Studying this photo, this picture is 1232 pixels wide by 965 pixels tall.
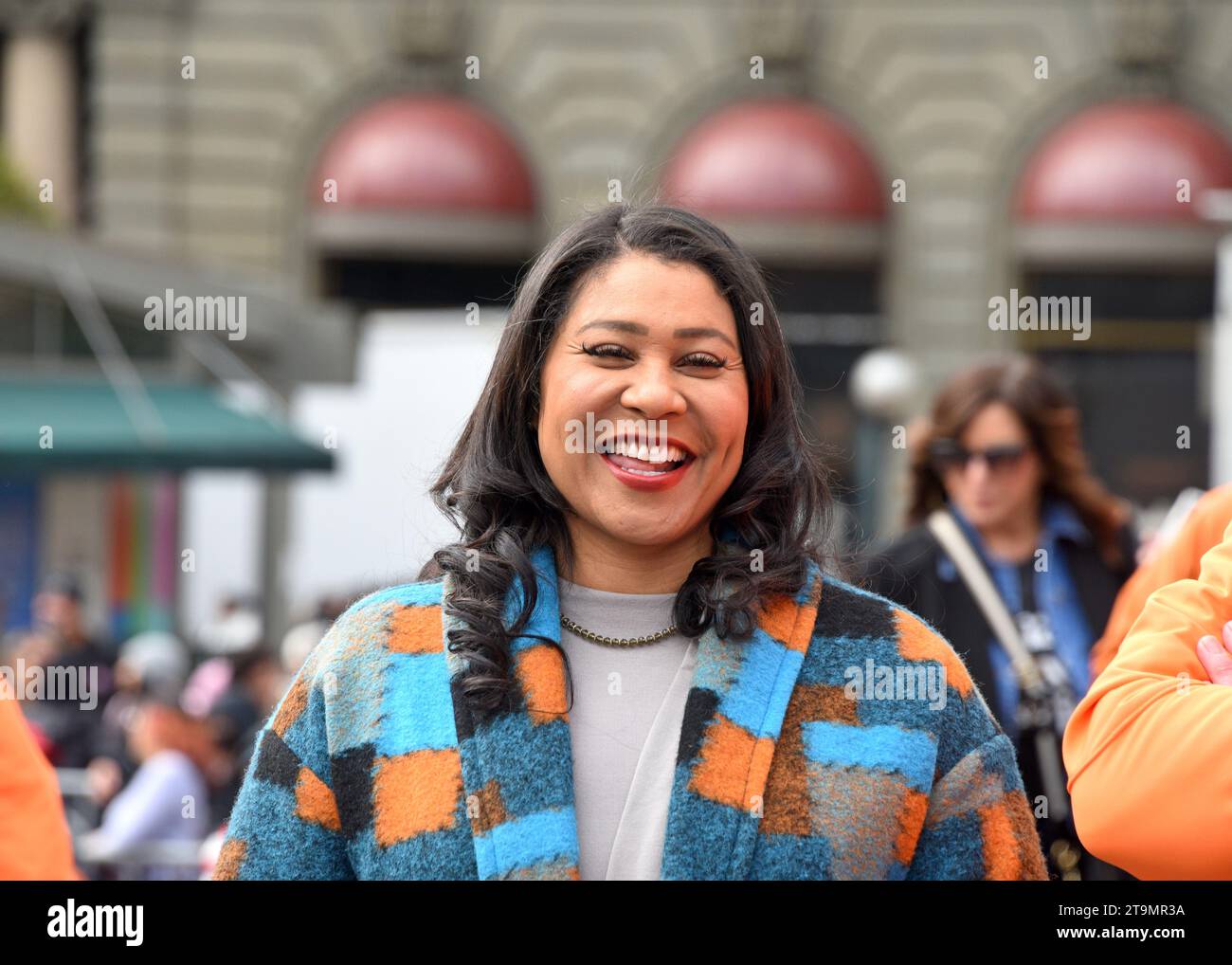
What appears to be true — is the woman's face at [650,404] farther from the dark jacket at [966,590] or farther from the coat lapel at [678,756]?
the dark jacket at [966,590]

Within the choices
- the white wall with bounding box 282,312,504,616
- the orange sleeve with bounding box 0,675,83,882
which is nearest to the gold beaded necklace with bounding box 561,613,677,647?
the orange sleeve with bounding box 0,675,83,882

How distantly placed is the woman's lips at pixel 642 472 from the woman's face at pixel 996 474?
254 centimetres

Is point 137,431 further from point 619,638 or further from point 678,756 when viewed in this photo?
point 678,756

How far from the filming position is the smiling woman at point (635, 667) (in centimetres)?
207

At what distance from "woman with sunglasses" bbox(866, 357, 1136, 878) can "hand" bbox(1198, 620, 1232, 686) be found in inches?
67.8

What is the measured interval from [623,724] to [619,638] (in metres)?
0.13

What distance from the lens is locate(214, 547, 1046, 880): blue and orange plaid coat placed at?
2045 mm

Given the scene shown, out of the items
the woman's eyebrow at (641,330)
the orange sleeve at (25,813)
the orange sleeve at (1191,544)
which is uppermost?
the woman's eyebrow at (641,330)

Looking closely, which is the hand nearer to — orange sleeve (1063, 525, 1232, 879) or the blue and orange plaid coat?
orange sleeve (1063, 525, 1232, 879)

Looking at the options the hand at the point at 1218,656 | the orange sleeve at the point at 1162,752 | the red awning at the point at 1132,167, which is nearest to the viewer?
the orange sleeve at the point at 1162,752

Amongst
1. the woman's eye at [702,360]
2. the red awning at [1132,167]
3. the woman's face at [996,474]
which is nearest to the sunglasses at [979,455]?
the woman's face at [996,474]

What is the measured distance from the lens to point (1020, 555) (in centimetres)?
450

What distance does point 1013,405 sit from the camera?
469cm

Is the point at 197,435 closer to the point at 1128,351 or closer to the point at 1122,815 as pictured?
the point at 1122,815
